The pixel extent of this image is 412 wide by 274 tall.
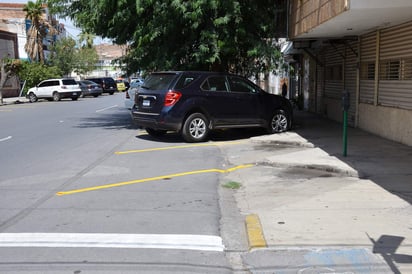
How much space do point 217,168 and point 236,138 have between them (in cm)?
442

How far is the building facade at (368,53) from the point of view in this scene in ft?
32.9

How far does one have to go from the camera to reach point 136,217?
6.18m

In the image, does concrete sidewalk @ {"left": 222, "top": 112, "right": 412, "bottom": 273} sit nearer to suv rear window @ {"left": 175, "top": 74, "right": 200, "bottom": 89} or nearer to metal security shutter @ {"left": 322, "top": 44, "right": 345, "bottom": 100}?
suv rear window @ {"left": 175, "top": 74, "right": 200, "bottom": 89}

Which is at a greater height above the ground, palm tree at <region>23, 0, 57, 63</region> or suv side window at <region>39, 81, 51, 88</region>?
palm tree at <region>23, 0, 57, 63</region>

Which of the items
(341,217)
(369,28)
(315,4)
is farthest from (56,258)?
(369,28)

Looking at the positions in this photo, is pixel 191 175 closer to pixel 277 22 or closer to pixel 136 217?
pixel 136 217

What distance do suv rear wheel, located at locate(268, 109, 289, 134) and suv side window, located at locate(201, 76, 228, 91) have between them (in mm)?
1835

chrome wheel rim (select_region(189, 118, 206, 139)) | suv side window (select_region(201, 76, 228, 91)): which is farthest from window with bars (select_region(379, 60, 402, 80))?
chrome wheel rim (select_region(189, 118, 206, 139))

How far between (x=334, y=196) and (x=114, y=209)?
10.2 ft

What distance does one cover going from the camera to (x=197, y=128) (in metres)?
12.6

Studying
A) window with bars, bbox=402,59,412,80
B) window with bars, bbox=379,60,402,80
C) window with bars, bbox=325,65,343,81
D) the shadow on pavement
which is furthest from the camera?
Answer: window with bars, bbox=325,65,343,81

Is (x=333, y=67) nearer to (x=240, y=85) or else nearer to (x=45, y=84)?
(x=240, y=85)

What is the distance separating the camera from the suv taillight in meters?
12.2

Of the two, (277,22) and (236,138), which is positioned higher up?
(277,22)
